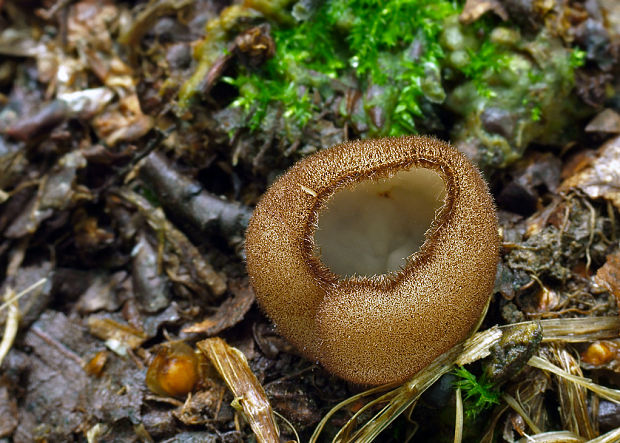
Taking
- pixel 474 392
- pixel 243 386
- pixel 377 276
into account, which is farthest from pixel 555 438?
pixel 243 386

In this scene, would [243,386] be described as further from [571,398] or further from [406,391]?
[571,398]

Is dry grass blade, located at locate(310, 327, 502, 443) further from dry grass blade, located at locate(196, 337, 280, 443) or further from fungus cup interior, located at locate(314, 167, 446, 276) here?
fungus cup interior, located at locate(314, 167, 446, 276)

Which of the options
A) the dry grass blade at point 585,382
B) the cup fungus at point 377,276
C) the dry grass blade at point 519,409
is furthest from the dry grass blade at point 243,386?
the dry grass blade at point 585,382

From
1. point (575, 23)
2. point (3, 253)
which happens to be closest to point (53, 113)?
point (3, 253)

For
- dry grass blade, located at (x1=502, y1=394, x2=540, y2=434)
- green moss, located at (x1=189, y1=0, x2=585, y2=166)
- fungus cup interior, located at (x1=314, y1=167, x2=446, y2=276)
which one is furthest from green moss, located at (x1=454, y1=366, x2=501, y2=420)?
green moss, located at (x1=189, y1=0, x2=585, y2=166)

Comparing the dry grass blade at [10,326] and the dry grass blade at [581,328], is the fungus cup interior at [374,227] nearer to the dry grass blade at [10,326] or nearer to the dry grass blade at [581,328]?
the dry grass blade at [581,328]

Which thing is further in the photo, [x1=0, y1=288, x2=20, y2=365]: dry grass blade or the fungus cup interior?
[x1=0, y1=288, x2=20, y2=365]: dry grass blade
